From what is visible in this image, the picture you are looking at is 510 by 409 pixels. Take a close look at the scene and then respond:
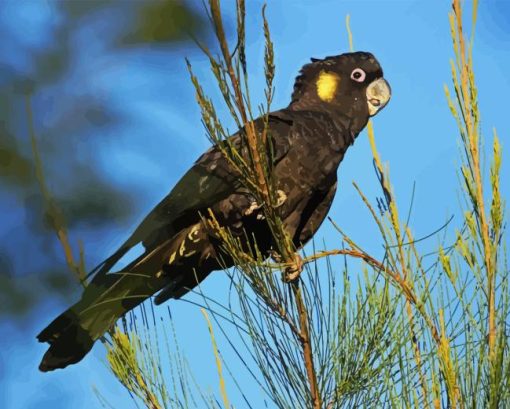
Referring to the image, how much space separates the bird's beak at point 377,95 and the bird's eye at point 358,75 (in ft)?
0.17

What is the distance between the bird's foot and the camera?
6.34 ft

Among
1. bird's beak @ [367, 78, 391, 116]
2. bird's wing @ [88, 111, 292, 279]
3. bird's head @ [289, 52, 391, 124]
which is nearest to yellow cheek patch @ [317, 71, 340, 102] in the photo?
bird's head @ [289, 52, 391, 124]

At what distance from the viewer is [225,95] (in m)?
1.64

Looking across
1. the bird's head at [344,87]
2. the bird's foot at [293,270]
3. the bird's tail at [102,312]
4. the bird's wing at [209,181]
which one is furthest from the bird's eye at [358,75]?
the bird's foot at [293,270]

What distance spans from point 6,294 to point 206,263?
246 centimetres

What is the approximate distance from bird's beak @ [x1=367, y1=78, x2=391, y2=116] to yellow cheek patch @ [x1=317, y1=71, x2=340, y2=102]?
0.54ft

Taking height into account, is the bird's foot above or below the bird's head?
below

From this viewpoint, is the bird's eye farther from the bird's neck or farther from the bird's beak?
the bird's neck

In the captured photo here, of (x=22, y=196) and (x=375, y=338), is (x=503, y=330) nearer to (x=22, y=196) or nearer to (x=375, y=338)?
(x=375, y=338)

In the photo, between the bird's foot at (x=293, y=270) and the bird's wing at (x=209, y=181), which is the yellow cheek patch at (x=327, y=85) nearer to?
the bird's wing at (x=209, y=181)

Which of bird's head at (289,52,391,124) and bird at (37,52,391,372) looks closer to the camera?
bird at (37,52,391,372)

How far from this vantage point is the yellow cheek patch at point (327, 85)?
351cm

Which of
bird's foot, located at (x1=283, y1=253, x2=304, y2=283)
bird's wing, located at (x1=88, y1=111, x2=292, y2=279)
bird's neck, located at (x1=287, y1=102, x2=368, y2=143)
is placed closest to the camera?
bird's foot, located at (x1=283, y1=253, x2=304, y2=283)

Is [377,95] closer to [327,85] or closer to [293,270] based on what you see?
[327,85]
